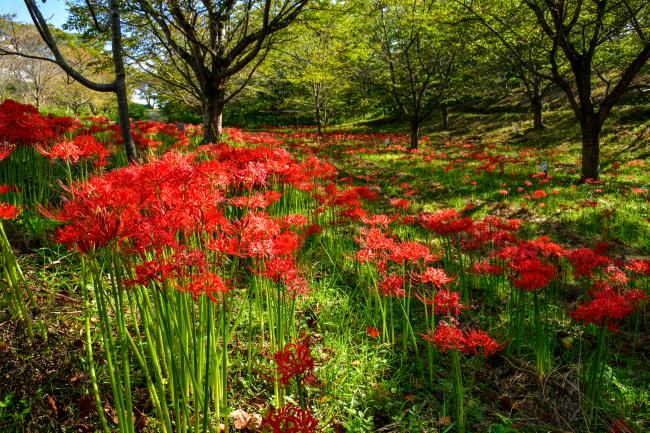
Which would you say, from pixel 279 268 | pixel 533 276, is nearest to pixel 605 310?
pixel 533 276

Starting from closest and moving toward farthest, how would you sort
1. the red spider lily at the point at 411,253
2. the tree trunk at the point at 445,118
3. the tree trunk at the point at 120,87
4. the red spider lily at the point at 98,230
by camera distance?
1. the red spider lily at the point at 98,230
2. the red spider lily at the point at 411,253
3. the tree trunk at the point at 120,87
4. the tree trunk at the point at 445,118

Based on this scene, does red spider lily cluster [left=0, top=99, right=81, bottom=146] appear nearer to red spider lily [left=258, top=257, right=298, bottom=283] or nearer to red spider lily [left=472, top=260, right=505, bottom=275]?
red spider lily [left=258, top=257, right=298, bottom=283]

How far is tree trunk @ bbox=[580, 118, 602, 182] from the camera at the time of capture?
9383mm

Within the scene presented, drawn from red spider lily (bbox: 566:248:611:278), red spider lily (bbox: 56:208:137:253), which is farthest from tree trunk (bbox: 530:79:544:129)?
red spider lily (bbox: 56:208:137:253)

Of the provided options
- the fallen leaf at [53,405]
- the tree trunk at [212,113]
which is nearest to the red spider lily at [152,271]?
the fallen leaf at [53,405]

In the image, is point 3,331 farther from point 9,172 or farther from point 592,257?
point 592,257

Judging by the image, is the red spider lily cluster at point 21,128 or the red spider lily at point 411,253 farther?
the red spider lily cluster at point 21,128

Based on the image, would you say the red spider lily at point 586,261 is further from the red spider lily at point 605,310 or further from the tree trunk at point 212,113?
the tree trunk at point 212,113

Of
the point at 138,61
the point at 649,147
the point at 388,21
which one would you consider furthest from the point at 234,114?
the point at 649,147

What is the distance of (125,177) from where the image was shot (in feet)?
6.63

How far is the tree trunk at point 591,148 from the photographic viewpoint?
9.38 m

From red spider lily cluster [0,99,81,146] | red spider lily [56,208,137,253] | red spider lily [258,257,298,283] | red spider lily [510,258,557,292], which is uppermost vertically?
red spider lily cluster [0,99,81,146]

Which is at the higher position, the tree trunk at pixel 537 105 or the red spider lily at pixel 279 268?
the tree trunk at pixel 537 105

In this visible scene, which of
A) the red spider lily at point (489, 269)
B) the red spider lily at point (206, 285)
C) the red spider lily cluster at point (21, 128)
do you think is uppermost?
the red spider lily cluster at point (21, 128)
